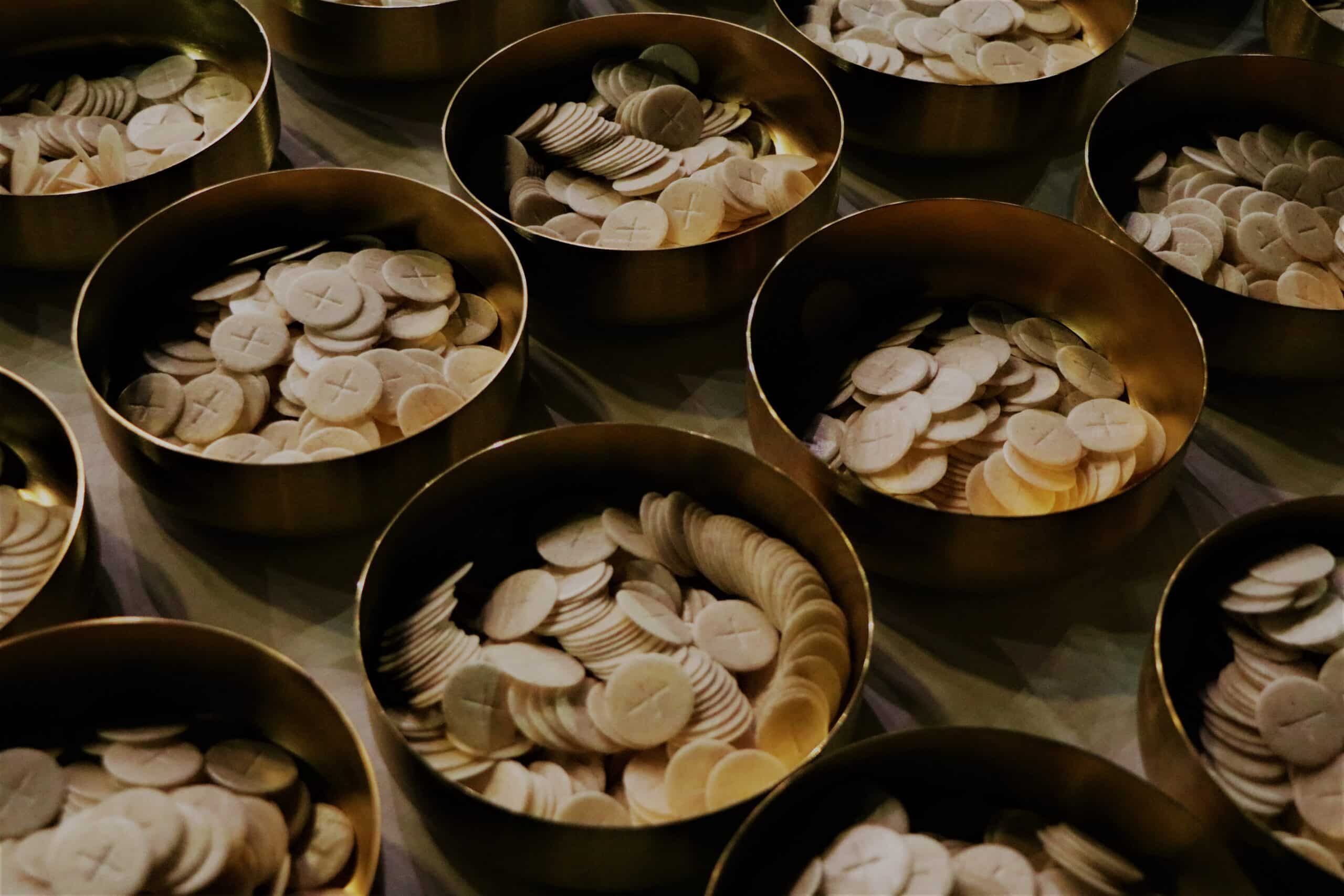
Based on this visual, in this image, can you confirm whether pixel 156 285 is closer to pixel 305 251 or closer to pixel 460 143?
pixel 305 251

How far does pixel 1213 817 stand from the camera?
1049mm

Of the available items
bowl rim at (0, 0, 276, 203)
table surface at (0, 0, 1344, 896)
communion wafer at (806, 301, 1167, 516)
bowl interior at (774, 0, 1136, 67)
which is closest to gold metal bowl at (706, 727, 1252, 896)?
table surface at (0, 0, 1344, 896)

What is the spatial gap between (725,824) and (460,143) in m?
0.96

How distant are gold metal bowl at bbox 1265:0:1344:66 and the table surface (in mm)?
429

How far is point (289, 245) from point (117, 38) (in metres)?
0.49

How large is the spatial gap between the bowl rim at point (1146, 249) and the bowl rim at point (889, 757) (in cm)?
59

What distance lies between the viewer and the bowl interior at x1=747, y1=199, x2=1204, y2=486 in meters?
1.42

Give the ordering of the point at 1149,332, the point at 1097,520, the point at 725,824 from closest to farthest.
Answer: the point at 725,824 → the point at 1097,520 → the point at 1149,332

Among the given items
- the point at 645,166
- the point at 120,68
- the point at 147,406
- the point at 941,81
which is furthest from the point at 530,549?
the point at 120,68

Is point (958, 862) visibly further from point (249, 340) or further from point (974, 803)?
point (249, 340)

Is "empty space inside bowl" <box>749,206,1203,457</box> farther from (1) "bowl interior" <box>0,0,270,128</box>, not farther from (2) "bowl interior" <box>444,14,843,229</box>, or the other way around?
(1) "bowl interior" <box>0,0,270,128</box>

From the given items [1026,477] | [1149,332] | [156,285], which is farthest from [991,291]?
[156,285]

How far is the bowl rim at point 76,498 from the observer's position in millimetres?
1111

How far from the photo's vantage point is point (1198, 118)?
1737mm
